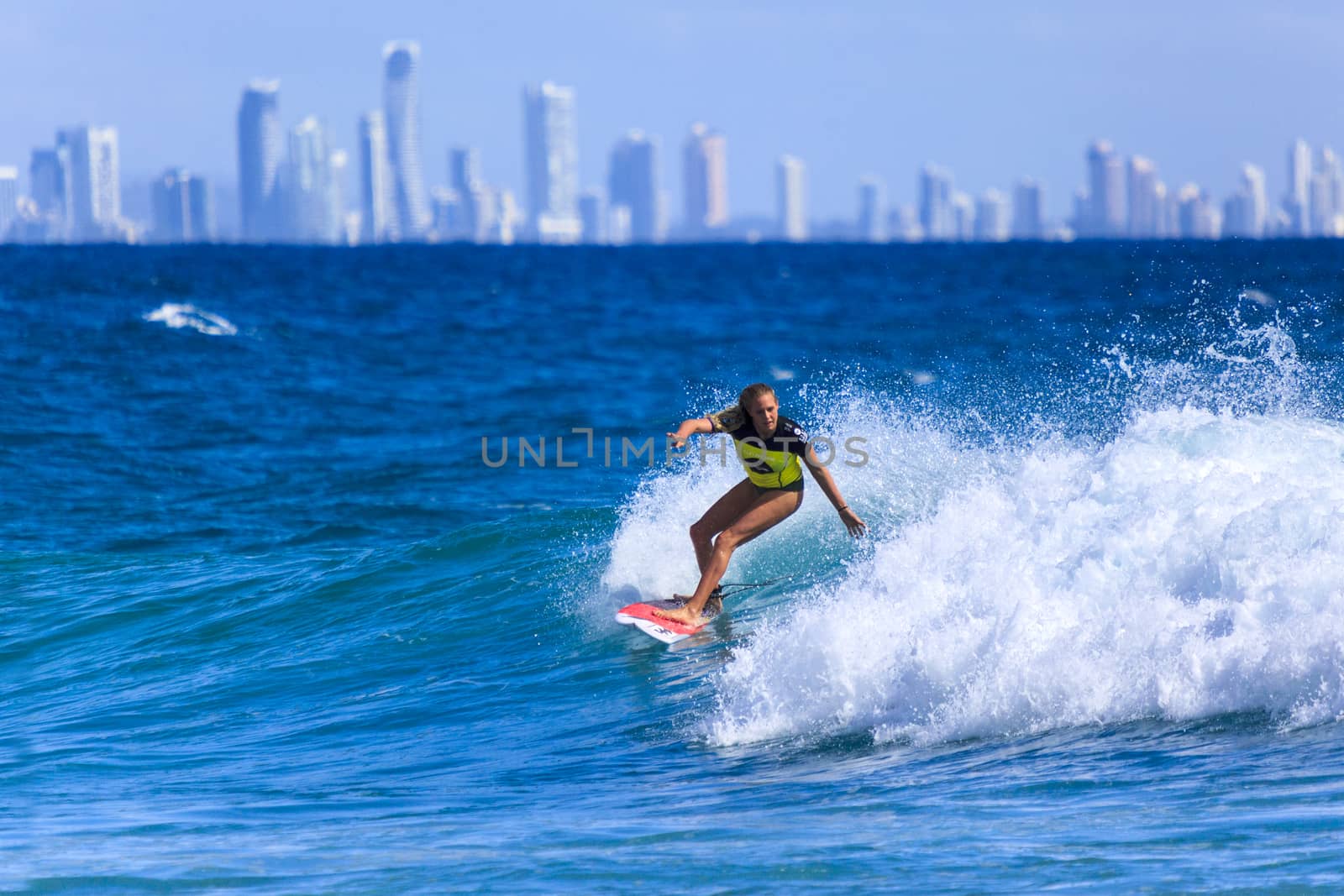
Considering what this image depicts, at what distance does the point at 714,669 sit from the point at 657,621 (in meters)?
0.91

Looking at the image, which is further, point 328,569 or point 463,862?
point 328,569

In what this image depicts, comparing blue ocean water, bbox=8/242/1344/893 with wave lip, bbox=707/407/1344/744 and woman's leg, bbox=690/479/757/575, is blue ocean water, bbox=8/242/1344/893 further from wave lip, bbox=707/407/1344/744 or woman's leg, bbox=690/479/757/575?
woman's leg, bbox=690/479/757/575

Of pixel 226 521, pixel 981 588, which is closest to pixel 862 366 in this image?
pixel 226 521

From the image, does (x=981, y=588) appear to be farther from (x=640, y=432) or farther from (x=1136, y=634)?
(x=640, y=432)

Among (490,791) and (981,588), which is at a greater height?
(981,588)

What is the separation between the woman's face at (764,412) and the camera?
348 inches

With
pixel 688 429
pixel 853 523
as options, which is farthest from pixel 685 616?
pixel 688 429

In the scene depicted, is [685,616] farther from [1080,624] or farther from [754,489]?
[1080,624]

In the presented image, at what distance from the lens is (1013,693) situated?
7277 millimetres

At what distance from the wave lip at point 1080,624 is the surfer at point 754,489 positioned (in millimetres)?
794

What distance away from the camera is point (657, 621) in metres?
9.80

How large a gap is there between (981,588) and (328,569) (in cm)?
678

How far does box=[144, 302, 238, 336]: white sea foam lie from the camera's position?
125 ft

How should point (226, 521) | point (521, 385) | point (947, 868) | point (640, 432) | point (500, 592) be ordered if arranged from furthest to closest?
point (521, 385), point (640, 432), point (226, 521), point (500, 592), point (947, 868)
